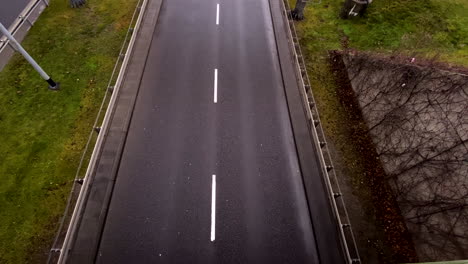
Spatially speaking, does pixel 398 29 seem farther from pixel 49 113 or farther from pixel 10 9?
pixel 10 9

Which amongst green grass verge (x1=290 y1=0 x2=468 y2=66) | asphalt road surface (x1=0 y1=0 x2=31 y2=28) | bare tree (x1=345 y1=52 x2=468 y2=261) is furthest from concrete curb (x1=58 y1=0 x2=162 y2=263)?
bare tree (x1=345 y1=52 x2=468 y2=261)

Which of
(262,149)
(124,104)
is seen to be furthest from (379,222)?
(124,104)

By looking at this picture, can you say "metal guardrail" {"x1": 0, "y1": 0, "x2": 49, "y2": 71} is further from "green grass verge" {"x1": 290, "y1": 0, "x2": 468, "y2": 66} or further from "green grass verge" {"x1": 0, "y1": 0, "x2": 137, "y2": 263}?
"green grass verge" {"x1": 290, "y1": 0, "x2": 468, "y2": 66}

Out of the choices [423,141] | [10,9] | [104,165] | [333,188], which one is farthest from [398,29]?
[10,9]

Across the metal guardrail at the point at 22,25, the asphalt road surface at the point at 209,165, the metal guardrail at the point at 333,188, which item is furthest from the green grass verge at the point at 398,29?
the metal guardrail at the point at 22,25

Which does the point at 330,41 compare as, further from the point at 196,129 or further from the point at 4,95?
the point at 4,95
